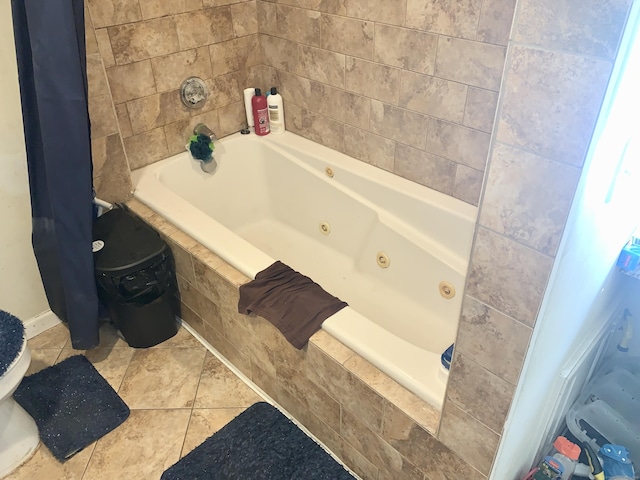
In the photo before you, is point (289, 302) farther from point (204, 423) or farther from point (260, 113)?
point (260, 113)

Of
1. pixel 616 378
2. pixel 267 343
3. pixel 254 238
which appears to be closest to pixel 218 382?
pixel 267 343

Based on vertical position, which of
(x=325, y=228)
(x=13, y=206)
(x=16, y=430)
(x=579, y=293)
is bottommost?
(x=16, y=430)

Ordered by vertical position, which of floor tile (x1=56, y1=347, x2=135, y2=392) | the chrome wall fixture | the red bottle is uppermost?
the chrome wall fixture

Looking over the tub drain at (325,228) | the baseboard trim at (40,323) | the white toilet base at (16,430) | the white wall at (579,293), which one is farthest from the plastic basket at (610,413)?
the baseboard trim at (40,323)

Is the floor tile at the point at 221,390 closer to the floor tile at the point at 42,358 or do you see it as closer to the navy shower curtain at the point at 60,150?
the navy shower curtain at the point at 60,150

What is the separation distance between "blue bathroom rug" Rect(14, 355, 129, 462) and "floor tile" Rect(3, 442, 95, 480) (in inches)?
0.8

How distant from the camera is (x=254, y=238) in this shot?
8.13 feet

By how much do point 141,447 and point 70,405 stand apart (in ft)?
1.11

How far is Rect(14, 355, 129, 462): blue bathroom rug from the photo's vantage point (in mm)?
1751

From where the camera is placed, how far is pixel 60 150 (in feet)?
5.30

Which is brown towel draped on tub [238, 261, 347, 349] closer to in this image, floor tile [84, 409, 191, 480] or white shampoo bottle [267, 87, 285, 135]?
floor tile [84, 409, 191, 480]

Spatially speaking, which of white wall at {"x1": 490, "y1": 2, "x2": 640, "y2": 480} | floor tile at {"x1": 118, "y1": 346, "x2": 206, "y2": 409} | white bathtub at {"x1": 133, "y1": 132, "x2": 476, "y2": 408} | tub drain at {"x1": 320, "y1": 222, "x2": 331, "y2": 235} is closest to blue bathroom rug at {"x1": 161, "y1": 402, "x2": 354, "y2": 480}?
floor tile at {"x1": 118, "y1": 346, "x2": 206, "y2": 409}

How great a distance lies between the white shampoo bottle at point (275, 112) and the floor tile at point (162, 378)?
42.6 inches

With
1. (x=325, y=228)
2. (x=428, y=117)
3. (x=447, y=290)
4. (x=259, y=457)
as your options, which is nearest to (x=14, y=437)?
(x=259, y=457)
